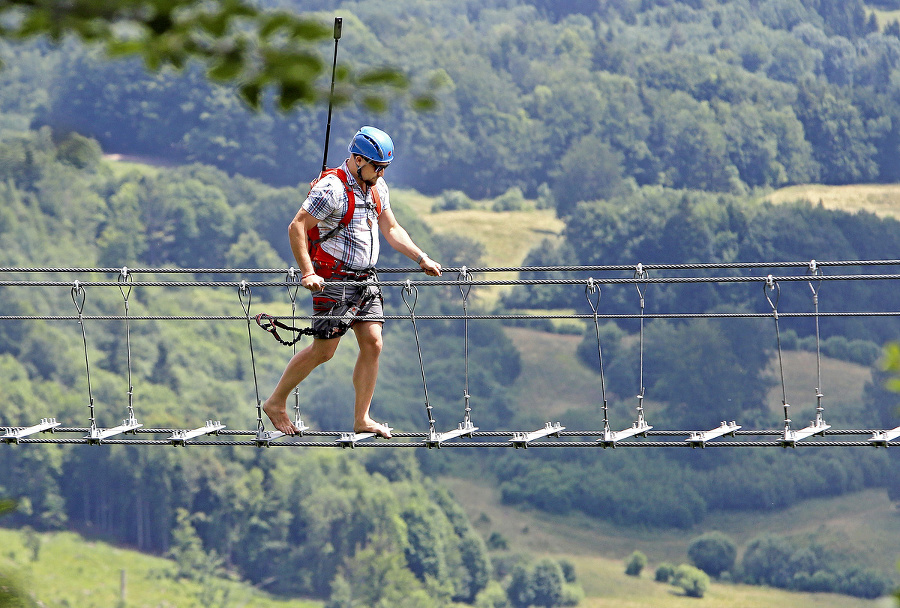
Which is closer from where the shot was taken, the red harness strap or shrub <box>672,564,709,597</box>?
the red harness strap

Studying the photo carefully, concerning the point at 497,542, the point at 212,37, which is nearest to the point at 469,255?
the point at 497,542

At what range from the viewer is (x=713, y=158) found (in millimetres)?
118750

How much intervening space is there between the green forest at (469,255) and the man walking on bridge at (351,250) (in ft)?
153

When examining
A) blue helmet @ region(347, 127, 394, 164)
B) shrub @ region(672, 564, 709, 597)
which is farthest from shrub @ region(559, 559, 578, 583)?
blue helmet @ region(347, 127, 394, 164)

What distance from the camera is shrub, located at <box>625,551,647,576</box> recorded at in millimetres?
78181

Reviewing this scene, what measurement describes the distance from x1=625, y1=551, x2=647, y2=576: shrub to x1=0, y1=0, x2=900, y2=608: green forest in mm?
3353

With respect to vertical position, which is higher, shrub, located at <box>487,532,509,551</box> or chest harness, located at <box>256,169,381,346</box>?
shrub, located at <box>487,532,509,551</box>

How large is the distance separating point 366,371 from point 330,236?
2.67 feet

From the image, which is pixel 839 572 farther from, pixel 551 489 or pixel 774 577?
pixel 551 489

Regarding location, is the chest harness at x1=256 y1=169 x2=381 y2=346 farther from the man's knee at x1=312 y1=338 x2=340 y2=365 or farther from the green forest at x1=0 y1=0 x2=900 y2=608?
the green forest at x1=0 y1=0 x2=900 y2=608

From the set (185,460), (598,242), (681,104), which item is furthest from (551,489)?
(681,104)

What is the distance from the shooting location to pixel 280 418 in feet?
28.1

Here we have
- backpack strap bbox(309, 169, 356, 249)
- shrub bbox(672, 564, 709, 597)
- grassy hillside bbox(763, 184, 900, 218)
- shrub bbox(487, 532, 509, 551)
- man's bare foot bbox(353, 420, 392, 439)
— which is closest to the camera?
backpack strap bbox(309, 169, 356, 249)

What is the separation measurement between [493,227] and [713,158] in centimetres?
2004
